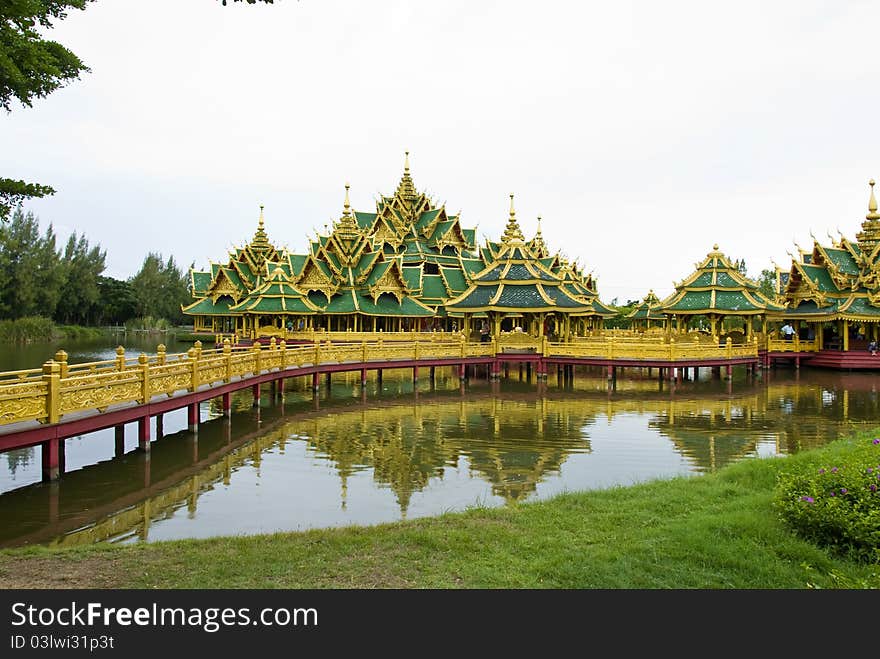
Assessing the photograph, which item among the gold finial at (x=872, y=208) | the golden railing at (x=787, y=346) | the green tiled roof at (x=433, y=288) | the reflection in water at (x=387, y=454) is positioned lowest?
the reflection in water at (x=387, y=454)

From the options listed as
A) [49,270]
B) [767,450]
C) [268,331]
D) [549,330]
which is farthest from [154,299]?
[767,450]

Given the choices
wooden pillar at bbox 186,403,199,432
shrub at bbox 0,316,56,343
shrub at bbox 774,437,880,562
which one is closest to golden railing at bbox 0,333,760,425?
wooden pillar at bbox 186,403,199,432

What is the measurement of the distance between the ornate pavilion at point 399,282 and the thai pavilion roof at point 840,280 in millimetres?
10507

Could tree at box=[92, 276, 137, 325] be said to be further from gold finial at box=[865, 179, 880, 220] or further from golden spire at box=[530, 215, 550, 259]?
gold finial at box=[865, 179, 880, 220]

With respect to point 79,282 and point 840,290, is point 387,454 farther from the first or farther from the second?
point 79,282

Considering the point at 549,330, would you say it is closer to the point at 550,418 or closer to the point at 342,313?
the point at 342,313

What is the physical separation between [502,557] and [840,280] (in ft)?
114

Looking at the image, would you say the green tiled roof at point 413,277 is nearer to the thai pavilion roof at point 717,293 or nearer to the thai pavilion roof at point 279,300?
the thai pavilion roof at point 279,300

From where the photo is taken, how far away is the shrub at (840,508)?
6156mm

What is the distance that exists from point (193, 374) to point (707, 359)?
66.9 feet

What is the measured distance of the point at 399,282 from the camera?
4072 cm

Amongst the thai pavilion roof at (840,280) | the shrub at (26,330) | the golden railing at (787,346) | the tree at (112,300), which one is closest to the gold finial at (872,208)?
the thai pavilion roof at (840,280)

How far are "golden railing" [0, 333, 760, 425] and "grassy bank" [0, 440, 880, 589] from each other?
3.90 meters

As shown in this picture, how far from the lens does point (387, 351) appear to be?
85.9 ft
